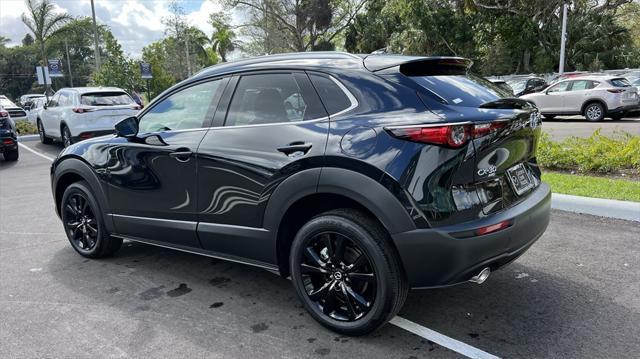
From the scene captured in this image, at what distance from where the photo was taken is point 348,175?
2953 mm

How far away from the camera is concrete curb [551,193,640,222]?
17.0ft

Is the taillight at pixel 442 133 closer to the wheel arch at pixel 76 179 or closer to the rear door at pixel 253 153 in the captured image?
the rear door at pixel 253 153

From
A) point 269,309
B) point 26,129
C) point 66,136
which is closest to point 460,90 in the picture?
point 269,309

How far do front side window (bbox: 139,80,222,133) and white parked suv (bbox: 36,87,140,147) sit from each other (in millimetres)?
8218

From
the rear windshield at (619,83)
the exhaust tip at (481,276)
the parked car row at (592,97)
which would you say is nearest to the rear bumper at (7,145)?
the exhaust tip at (481,276)

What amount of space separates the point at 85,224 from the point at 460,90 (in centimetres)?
357

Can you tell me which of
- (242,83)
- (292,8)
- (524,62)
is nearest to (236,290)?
(242,83)

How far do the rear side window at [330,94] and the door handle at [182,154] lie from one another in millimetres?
1107

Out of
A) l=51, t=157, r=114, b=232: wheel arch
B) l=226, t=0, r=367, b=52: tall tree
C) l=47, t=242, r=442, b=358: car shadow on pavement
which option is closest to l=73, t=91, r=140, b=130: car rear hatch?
l=51, t=157, r=114, b=232: wheel arch

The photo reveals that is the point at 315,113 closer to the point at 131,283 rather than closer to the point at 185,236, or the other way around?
the point at 185,236

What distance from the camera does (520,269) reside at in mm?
4133

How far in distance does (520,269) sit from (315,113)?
87.2 inches

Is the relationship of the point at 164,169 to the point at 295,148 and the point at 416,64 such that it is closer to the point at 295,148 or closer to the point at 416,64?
the point at 295,148

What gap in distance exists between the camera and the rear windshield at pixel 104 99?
12023 mm
